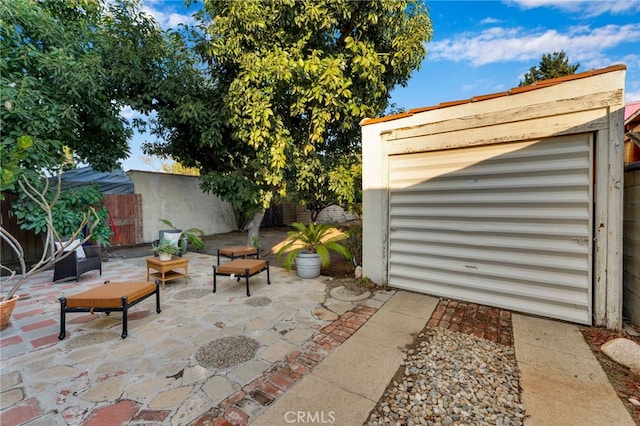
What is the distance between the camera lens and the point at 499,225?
336cm

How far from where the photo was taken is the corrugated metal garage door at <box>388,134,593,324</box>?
115 inches

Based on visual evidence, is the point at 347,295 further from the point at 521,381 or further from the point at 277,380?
the point at 521,381

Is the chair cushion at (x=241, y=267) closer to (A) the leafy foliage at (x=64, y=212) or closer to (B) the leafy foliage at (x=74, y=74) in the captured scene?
(A) the leafy foliage at (x=64, y=212)

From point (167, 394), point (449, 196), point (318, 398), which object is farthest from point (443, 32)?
point (167, 394)

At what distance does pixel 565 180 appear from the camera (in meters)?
2.95

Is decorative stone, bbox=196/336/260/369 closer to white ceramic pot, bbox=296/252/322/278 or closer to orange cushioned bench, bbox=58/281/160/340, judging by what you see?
orange cushioned bench, bbox=58/281/160/340

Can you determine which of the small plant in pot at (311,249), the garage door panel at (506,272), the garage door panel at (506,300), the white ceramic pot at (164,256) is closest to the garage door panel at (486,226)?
the garage door panel at (506,272)

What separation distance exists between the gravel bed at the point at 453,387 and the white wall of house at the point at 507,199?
3.89 feet

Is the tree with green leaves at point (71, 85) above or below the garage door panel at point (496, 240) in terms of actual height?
above

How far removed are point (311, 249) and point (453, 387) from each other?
3512 millimetres

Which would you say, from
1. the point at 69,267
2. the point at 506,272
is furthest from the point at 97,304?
the point at 506,272

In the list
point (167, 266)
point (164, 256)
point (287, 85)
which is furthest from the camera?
point (287, 85)

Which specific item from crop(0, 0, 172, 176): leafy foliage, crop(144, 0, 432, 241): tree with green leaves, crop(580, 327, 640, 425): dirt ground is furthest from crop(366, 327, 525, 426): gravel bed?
crop(0, 0, 172, 176): leafy foliage

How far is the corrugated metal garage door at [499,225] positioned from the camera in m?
2.93
